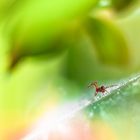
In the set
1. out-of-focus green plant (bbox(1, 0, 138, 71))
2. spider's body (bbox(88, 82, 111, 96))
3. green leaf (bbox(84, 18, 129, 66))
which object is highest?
out-of-focus green plant (bbox(1, 0, 138, 71))

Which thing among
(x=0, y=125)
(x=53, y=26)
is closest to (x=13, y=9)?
(x=53, y=26)

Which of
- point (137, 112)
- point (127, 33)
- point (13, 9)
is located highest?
point (13, 9)

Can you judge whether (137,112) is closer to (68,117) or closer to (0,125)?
(68,117)

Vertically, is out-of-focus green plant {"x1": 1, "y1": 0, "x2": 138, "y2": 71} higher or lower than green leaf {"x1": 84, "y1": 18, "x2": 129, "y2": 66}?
higher

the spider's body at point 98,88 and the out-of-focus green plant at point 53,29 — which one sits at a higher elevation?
the out-of-focus green plant at point 53,29

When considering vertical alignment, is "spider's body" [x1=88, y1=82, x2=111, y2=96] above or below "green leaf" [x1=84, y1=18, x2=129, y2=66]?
below

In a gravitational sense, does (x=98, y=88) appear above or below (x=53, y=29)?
below

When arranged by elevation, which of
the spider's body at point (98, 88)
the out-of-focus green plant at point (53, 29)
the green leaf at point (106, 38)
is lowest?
the spider's body at point (98, 88)

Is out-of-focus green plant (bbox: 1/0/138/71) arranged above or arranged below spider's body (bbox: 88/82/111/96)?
above
